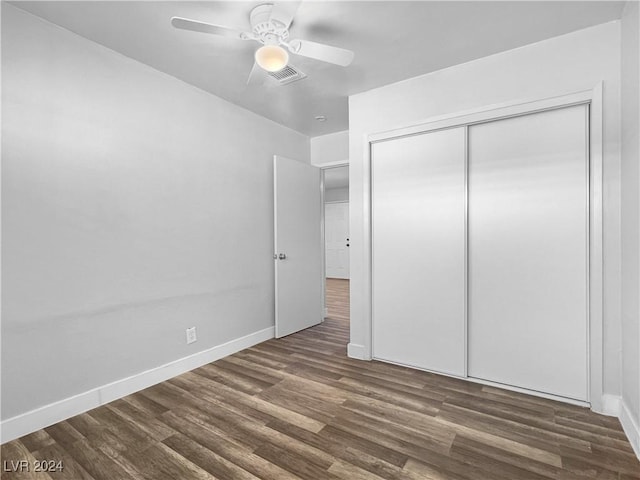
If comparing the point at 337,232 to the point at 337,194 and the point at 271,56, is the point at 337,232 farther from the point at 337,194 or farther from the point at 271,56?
the point at 271,56

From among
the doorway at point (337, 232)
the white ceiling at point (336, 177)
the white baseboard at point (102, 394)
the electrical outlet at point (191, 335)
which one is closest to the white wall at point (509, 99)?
the white baseboard at point (102, 394)

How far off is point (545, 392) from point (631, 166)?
5.14ft

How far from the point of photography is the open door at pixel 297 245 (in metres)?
3.62

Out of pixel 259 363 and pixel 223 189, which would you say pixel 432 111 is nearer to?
pixel 223 189

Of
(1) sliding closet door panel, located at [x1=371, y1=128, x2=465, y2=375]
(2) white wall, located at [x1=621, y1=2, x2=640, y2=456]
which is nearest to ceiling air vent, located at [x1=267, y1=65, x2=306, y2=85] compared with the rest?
(1) sliding closet door panel, located at [x1=371, y1=128, x2=465, y2=375]

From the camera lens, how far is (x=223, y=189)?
316 cm

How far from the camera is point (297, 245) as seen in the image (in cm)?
387

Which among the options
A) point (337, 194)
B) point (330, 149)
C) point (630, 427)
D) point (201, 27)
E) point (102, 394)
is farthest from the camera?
point (337, 194)

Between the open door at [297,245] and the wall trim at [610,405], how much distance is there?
275cm

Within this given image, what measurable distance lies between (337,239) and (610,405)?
23.3 feet

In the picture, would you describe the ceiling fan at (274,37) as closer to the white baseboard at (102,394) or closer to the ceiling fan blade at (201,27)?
the ceiling fan blade at (201,27)

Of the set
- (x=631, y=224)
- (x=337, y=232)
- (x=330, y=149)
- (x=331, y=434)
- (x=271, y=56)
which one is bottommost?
(x=331, y=434)

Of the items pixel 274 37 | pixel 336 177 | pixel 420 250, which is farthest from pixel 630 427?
pixel 336 177

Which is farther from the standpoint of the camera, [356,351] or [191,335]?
[356,351]
